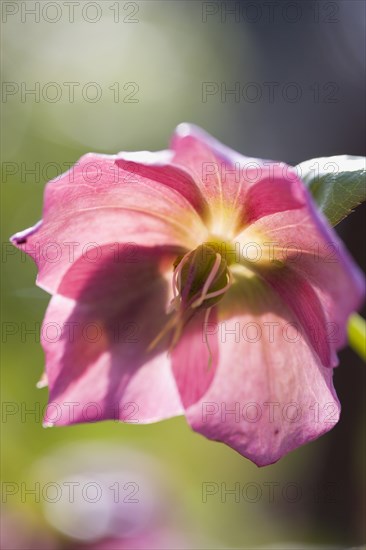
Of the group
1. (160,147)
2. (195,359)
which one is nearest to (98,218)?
(195,359)

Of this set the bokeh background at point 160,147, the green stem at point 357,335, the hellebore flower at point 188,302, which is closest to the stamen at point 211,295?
the hellebore flower at point 188,302

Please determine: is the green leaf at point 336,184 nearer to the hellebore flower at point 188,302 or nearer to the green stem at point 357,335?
the hellebore flower at point 188,302

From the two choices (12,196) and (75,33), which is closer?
(12,196)

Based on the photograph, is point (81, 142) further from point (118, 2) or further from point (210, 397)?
point (210, 397)

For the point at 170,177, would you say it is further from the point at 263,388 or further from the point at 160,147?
the point at 160,147

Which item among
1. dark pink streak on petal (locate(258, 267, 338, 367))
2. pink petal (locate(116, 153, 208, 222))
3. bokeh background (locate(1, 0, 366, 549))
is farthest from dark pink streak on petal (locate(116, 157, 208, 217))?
bokeh background (locate(1, 0, 366, 549))

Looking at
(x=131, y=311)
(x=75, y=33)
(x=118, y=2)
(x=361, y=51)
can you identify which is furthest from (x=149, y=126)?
(x=131, y=311)

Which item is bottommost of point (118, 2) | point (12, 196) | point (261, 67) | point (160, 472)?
point (160, 472)
